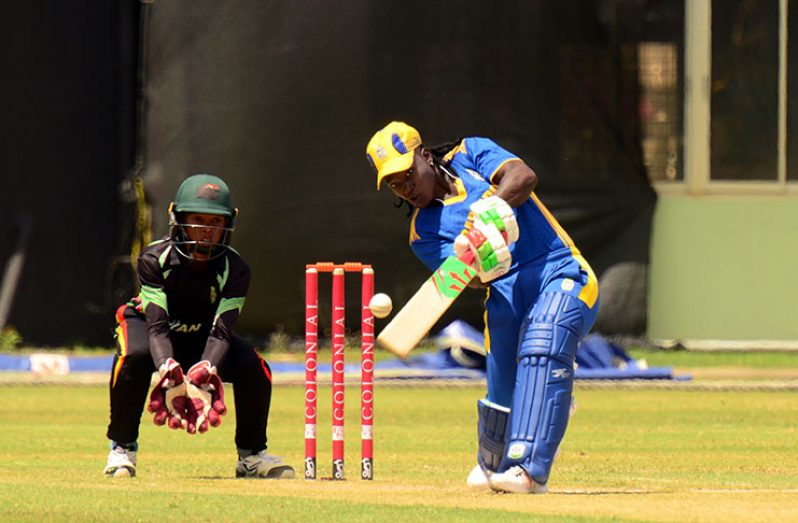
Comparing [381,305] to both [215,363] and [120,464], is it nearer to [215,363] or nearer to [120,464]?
[215,363]

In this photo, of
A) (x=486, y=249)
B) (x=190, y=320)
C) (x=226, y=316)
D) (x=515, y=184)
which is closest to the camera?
(x=486, y=249)

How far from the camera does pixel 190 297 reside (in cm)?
855

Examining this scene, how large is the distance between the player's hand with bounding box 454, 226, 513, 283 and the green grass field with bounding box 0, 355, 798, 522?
2.85 feet

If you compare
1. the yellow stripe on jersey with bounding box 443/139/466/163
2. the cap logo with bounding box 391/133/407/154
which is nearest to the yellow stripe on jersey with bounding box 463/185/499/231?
the yellow stripe on jersey with bounding box 443/139/466/163

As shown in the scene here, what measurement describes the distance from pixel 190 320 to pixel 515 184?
5.39 ft

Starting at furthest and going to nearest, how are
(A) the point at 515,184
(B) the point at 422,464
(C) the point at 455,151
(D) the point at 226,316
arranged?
(B) the point at 422,464
(D) the point at 226,316
(C) the point at 455,151
(A) the point at 515,184

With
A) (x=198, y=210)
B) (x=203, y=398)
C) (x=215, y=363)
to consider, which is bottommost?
(x=203, y=398)

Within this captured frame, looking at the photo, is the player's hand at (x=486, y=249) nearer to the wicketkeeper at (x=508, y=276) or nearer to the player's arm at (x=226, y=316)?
the wicketkeeper at (x=508, y=276)

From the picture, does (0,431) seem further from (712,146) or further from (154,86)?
(712,146)

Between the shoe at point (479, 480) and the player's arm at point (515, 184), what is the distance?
107cm

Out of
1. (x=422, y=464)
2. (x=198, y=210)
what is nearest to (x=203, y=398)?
(x=198, y=210)

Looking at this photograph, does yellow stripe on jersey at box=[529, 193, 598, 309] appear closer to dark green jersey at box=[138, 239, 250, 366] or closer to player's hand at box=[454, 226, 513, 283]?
player's hand at box=[454, 226, 513, 283]

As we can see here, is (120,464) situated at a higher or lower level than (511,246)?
lower

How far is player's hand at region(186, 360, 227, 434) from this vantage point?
26.7ft
